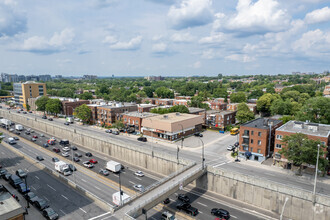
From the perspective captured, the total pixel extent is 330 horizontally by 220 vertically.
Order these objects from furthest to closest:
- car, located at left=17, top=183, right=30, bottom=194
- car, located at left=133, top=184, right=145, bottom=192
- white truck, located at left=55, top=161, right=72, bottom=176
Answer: white truck, located at left=55, top=161, right=72, bottom=176, car, located at left=17, top=183, right=30, bottom=194, car, located at left=133, top=184, right=145, bottom=192

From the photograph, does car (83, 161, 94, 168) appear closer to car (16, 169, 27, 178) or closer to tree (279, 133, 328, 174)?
car (16, 169, 27, 178)

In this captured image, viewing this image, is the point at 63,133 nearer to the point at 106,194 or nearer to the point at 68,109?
the point at 68,109

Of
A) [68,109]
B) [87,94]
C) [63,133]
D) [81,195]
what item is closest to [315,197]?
[81,195]

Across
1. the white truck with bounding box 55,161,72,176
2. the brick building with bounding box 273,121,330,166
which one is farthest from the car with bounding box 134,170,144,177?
the brick building with bounding box 273,121,330,166

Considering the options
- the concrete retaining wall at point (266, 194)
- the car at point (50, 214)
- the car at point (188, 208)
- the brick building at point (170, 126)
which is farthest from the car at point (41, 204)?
the brick building at point (170, 126)

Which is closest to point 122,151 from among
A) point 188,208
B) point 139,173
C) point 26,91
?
point 139,173

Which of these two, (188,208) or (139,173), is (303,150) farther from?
(139,173)
